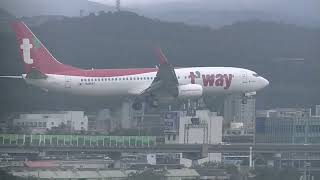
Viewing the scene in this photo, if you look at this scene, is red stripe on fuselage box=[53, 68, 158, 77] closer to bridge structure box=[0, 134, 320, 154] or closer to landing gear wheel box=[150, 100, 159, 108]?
landing gear wheel box=[150, 100, 159, 108]

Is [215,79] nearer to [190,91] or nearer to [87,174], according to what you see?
[190,91]

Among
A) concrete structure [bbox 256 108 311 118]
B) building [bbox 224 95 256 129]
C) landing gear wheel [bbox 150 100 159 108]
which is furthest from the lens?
landing gear wheel [bbox 150 100 159 108]

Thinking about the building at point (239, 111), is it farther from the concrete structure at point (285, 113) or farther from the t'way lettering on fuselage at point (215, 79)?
the t'way lettering on fuselage at point (215, 79)

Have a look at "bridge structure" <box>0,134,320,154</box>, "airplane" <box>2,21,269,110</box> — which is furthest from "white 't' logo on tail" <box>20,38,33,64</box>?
"bridge structure" <box>0,134,320,154</box>

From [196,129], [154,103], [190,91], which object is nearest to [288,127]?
[196,129]

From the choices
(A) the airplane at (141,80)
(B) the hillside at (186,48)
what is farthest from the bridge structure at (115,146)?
(A) the airplane at (141,80)

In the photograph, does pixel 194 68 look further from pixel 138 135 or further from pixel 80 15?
pixel 138 135
